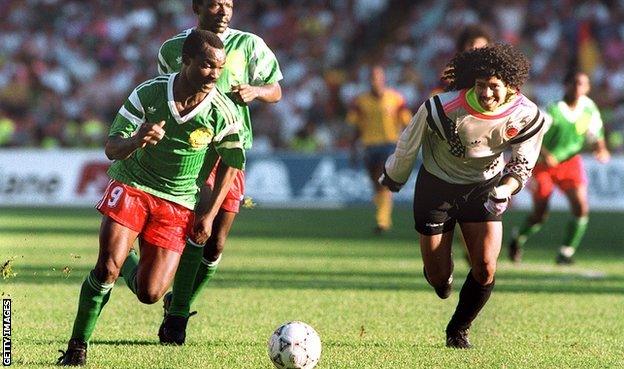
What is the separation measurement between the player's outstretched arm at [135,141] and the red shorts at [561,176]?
8641 mm

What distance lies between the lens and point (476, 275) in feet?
28.4

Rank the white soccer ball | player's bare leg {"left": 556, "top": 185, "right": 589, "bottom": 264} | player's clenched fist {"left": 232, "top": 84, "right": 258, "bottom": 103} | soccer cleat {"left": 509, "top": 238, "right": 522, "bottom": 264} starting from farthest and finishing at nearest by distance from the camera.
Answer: soccer cleat {"left": 509, "top": 238, "right": 522, "bottom": 264} → player's bare leg {"left": 556, "top": 185, "right": 589, "bottom": 264} → player's clenched fist {"left": 232, "top": 84, "right": 258, "bottom": 103} → the white soccer ball

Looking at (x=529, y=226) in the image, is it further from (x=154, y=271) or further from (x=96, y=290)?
(x=96, y=290)

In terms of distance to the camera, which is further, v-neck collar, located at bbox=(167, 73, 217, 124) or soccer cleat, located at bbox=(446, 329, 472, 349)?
soccer cleat, located at bbox=(446, 329, 472, 349)

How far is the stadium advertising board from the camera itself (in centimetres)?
2423

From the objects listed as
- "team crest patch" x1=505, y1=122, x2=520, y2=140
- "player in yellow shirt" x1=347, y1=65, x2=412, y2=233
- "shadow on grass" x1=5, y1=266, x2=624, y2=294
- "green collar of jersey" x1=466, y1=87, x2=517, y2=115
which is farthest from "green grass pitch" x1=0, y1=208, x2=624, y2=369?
"player in yellow shirt" x1=347, y1=65, x2=412, y2=233

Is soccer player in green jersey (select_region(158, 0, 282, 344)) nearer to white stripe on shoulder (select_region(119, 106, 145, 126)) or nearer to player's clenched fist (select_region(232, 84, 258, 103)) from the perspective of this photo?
A: player's clenched fist (select_region(232, 84, 258, 103))

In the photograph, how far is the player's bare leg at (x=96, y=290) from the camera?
298 inches

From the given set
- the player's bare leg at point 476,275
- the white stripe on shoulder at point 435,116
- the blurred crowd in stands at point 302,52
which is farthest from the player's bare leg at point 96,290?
the blurred crowd in stands at point 302,52

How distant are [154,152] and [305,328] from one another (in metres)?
1.36

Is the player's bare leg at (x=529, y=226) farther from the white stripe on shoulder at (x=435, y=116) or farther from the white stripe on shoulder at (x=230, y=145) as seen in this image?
the white stripe on shoulder at (x=230, y=145)

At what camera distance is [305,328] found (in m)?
7.68

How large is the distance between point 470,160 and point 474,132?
10.9 inches

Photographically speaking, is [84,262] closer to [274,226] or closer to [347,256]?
[347,256]
